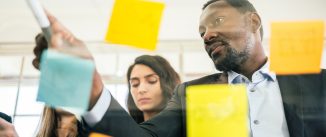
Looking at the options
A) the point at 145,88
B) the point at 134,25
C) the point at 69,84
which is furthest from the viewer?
the point at 145,88

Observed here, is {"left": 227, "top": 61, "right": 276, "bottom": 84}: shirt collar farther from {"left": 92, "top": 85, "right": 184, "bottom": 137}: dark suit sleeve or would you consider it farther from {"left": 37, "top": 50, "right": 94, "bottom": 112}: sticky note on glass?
{"left": 37, "top": 50, "right": 94, "bottom": 112}: sticky note on glass

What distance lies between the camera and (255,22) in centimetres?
59

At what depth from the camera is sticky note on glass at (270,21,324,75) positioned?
0.49m

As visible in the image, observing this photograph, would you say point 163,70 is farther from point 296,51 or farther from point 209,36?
point 296,51

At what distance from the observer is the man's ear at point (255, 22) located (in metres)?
0.58

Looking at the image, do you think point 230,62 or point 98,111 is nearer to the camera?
point 98,111

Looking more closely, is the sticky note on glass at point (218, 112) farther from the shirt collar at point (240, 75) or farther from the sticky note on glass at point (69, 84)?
the sticky note on glass at point (69, 84)

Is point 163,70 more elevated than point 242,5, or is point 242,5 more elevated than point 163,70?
point 242,5

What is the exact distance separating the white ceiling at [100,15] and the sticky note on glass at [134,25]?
7 centimetres

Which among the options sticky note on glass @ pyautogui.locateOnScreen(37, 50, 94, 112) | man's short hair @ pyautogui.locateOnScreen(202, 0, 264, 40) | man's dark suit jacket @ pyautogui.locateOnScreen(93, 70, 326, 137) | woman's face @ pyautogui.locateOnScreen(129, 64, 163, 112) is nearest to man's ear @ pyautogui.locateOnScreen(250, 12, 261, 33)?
man's short hair @ pyautogui.locateOnScreen(202, 0, 264, 40)

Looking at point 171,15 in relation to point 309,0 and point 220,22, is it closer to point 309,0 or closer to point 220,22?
point 220,22

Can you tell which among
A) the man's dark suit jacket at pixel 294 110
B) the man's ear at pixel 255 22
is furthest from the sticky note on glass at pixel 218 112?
the man's ear at pixel 255 22

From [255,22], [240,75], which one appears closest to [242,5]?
[255,22]

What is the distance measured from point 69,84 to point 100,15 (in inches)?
10.8
